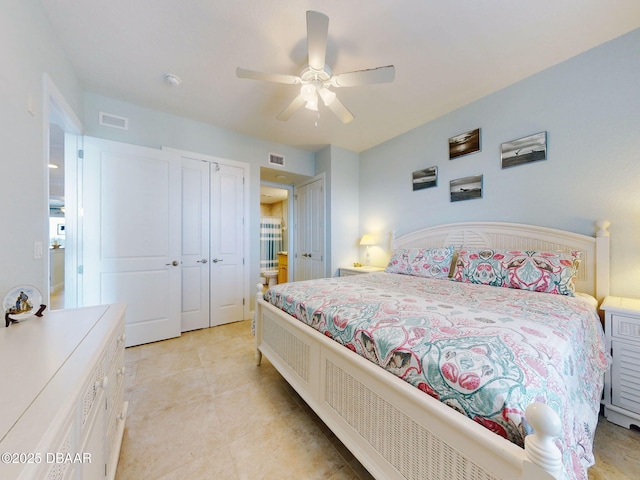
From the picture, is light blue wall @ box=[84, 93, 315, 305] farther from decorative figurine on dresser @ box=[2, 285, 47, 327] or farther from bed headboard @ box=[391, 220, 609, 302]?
bed headboard @ box=[391, 220, 609, 302]

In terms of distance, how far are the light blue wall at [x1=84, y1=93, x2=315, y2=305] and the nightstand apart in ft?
11.7

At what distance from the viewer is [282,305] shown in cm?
199

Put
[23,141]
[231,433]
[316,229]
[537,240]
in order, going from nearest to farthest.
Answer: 1. [23,141]
2. [231,433]
3. [537,240]
4. [316,229]

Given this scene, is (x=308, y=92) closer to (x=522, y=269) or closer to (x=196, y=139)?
(x=196, y=139)

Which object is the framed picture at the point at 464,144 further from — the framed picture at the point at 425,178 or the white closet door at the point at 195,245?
the white closet door at the point at 195,245

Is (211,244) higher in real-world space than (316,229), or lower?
lower

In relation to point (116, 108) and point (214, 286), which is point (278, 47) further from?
point (214, 286)

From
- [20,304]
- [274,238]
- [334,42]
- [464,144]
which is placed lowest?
[20,304]

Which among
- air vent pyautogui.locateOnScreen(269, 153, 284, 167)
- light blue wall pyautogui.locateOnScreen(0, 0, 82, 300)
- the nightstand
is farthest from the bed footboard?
air vent pyautogui.locateOnScreen(269, 153, 284, 167)

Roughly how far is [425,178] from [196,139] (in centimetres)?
307

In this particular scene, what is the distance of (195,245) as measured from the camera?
10.5 ft

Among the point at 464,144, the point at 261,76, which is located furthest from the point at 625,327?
the point at 261,76

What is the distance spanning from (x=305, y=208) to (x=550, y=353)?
3.94 metres

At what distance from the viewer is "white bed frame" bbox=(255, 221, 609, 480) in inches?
25.5
